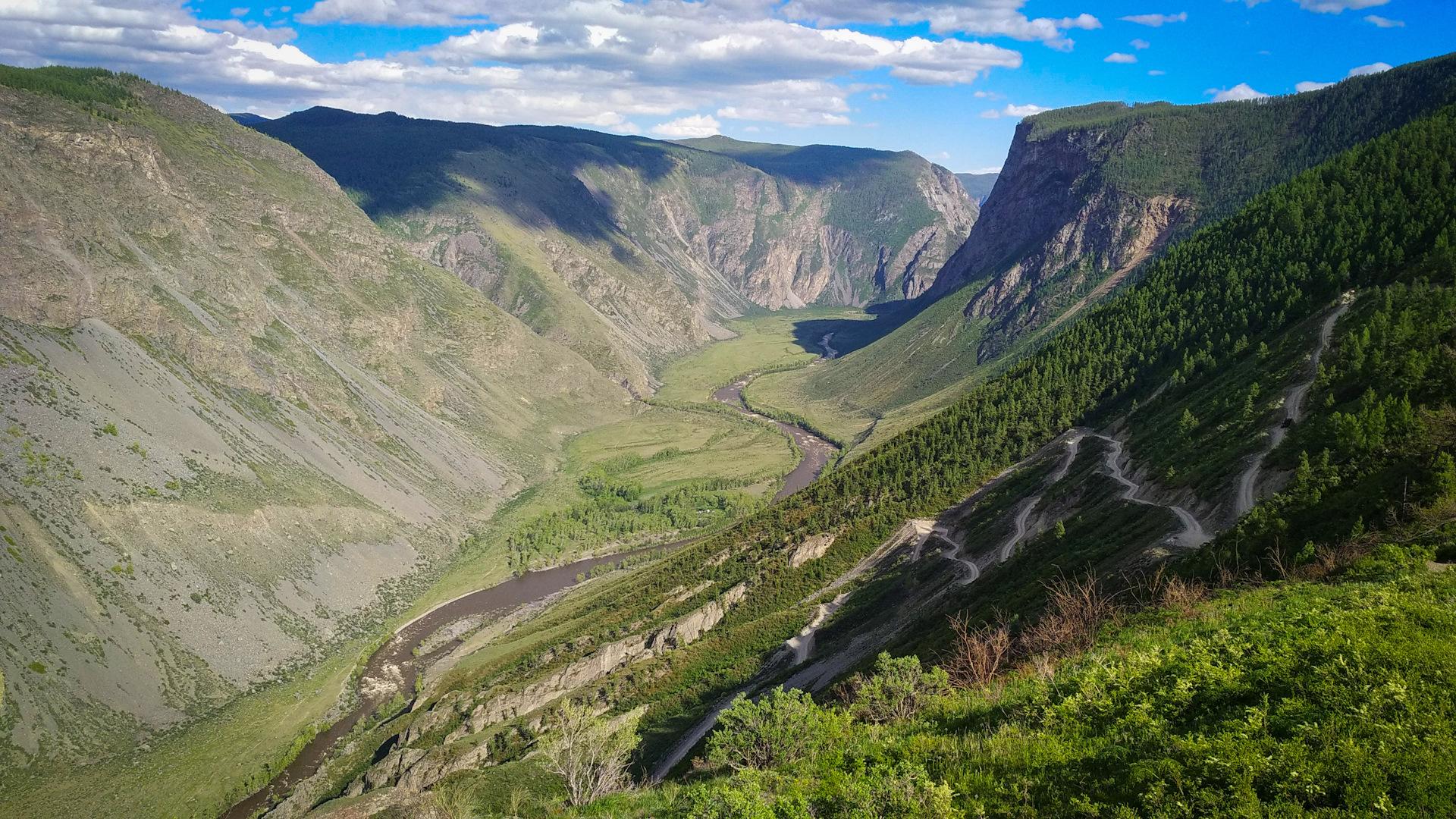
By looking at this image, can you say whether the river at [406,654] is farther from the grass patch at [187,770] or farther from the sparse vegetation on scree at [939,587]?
the grass patch at [187,770]

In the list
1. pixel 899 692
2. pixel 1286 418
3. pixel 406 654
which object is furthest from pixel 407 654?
pixel 1286 418

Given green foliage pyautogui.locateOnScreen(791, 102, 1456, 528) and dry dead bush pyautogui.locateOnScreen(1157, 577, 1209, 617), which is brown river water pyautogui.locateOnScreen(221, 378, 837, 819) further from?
dry dead bush pyautogui.locateOnScreen(1157, 577, 1209, 617)

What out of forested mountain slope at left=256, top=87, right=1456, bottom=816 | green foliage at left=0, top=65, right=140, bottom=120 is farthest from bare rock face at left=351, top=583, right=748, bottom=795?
green foliage at left=0, top=65, right=140, bottom=120

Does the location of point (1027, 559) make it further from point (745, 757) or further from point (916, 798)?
point (916, 798)

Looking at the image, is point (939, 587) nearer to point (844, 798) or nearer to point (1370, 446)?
point (1370, 446)

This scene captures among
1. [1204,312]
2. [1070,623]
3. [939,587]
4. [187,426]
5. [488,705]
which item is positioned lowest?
[488,705]

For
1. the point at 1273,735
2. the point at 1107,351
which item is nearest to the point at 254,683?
the point at 1273,735

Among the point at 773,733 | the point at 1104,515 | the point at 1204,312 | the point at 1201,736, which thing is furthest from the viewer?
the point at 1204,312
